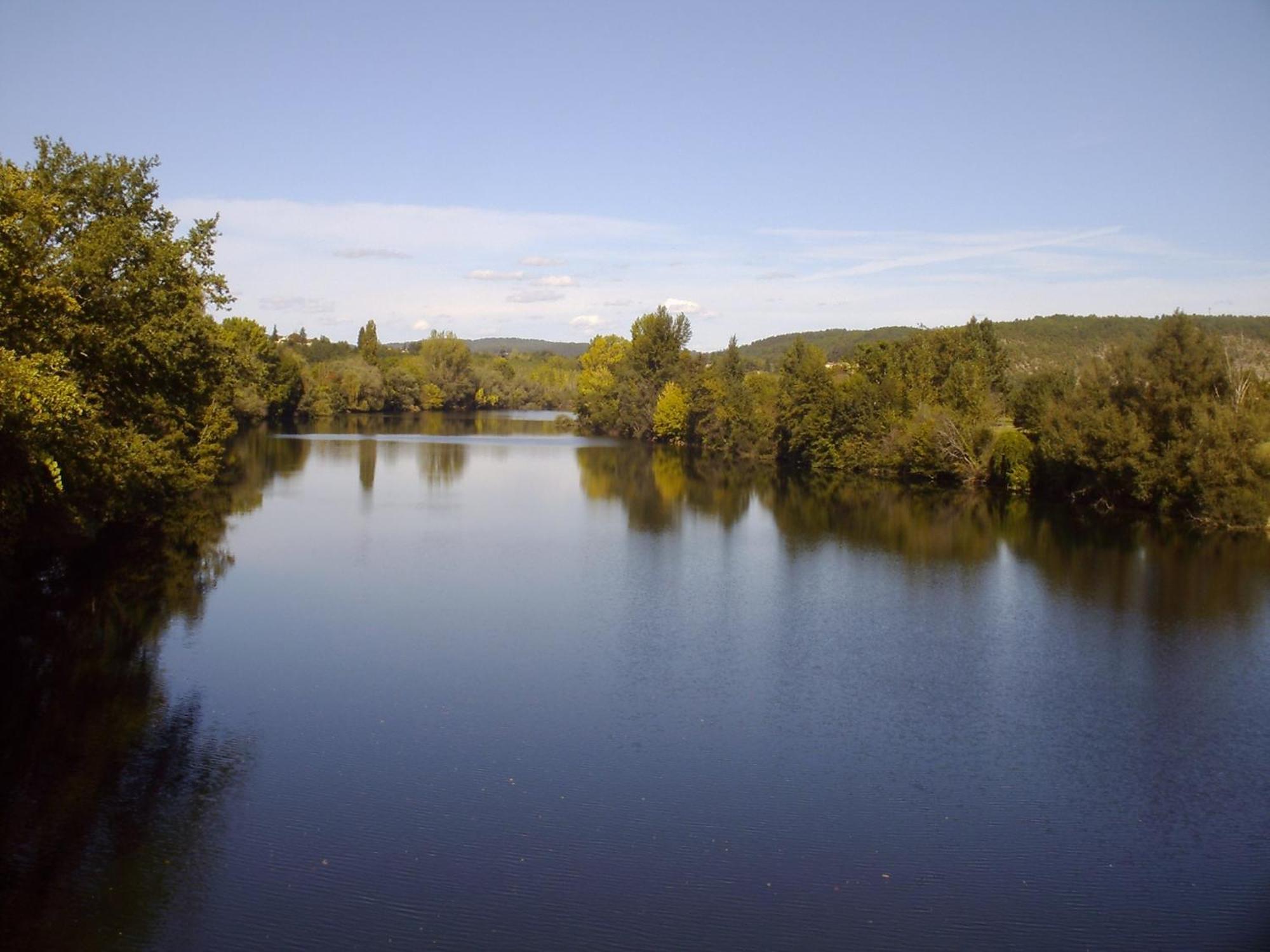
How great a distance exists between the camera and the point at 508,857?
30.3ft

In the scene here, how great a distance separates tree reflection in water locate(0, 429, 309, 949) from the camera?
8.16 meters

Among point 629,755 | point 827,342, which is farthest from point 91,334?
point 827,342

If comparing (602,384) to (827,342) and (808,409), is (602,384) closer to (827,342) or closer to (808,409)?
(808,409)

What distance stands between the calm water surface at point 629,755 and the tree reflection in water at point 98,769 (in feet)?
0.14

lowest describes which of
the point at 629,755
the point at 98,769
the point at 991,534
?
the point at 629,755

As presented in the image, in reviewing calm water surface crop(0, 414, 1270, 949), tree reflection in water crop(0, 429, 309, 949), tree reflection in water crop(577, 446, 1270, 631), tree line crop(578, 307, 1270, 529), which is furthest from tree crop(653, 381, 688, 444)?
tree reflection in water crop(0, 429, 309, 949)

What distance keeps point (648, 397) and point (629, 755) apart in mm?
59030

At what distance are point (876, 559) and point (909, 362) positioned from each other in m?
28.2

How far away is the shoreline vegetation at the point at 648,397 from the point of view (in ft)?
43.2

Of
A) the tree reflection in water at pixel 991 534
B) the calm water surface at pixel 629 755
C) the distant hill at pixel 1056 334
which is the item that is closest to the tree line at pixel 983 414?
the tree reflection in water at pixel 991 534

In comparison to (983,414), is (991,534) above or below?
below

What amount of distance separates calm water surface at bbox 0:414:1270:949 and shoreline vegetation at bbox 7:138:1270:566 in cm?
342

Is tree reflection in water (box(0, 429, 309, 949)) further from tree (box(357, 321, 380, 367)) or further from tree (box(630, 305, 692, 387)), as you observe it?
tree (box(357, 321, 380, 367))

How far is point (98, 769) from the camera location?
10.7 m
